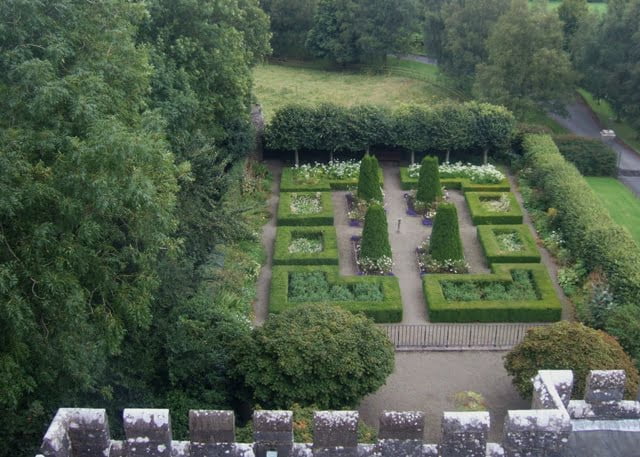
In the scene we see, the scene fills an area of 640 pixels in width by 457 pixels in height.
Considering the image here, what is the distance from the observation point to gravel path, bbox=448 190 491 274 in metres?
27.5

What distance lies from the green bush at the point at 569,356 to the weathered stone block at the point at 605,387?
927 cm

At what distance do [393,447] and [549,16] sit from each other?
122ft

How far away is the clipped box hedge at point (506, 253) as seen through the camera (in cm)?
2734

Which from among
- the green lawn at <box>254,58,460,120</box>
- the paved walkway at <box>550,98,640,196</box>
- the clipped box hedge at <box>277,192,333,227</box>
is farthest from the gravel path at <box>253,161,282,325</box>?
the paved walkway at <box>550,98,640,196</box>

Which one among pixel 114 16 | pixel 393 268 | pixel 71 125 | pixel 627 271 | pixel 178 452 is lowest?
pixel 393 268

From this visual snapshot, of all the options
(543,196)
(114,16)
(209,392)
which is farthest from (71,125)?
(543,196)

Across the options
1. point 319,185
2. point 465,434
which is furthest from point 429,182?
point 465,434

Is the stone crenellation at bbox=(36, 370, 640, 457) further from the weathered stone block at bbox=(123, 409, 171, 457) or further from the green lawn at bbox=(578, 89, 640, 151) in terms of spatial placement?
the green lawn at bbox=(578, 89, 640, 151)

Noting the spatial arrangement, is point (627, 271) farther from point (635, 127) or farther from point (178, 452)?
point (635, 127)

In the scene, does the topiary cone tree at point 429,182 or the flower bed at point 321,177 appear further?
the flower bed at point 321,177

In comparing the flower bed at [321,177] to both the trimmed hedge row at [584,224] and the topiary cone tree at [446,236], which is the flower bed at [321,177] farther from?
the trimmed hedge row at [584,224]

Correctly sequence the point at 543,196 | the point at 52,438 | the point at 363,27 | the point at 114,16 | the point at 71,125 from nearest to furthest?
1. the point at 52,438
2. the point at 71,125
3. the point at 114,16
4. the point at 543,196
5. the point at 363,27

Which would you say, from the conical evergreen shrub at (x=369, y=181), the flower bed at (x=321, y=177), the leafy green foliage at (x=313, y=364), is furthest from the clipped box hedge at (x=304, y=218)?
the leafy green foliage at (x=313, y=364)

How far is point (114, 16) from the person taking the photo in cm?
1745
